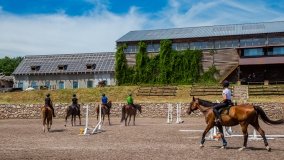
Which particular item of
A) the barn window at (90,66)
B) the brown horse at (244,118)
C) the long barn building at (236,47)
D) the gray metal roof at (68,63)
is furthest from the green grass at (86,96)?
the brown horse at (244,118)

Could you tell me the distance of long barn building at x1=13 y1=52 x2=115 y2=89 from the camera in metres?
70.7

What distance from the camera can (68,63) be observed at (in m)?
74.9

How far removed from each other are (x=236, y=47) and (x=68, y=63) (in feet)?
111

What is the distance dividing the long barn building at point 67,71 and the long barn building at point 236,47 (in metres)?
9.68

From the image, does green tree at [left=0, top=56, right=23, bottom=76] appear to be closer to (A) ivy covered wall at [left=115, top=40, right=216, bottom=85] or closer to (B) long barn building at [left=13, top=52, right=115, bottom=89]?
(B) long barn building at [left=13, top=52, right=115, bottom=89]

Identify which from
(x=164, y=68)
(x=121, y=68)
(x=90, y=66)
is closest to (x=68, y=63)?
(x=90, y=66)

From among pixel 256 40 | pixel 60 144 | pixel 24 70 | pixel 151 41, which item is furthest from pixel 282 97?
pixel 24 70

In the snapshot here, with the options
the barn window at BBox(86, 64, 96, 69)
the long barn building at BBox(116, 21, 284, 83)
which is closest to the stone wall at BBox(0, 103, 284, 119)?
the long barn building at BBox(116, 21, 284, 83)

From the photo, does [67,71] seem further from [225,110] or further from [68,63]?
[225,110]

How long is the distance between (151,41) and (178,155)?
165 feet

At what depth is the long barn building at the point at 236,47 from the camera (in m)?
54.9

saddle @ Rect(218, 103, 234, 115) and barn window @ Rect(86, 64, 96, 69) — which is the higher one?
barn window @ Rect(86, 64, 96, 69)

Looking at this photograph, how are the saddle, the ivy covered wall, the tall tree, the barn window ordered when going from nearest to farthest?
1. the saddle
2. the ivy covered wall
3. the tall tree
4. the barn window

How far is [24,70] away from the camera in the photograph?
7525 centimetres
